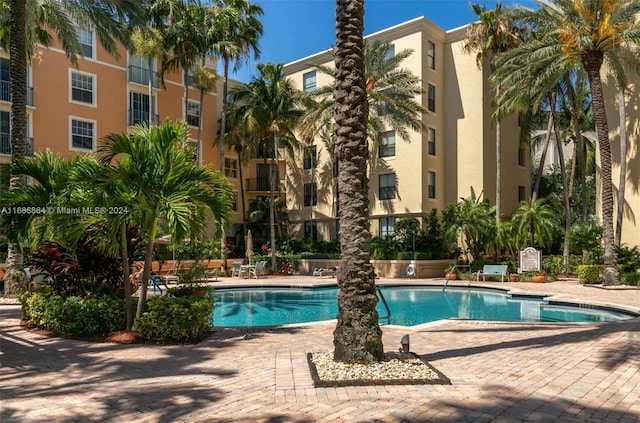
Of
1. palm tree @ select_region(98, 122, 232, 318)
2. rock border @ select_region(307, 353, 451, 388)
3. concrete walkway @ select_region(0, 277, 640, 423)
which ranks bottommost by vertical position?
concrete walkway @ select_region(0, 277, 640, 423)

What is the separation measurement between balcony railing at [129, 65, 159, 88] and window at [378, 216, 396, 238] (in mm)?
16476

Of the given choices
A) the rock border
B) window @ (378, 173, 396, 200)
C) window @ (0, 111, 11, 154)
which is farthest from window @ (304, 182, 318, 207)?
the rock border

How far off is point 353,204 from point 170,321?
401cm

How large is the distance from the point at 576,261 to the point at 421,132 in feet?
35.0

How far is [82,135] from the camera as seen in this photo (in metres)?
29.5

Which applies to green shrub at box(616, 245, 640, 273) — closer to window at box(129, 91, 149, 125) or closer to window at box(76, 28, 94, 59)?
window at box(129, 91, 149, 125)

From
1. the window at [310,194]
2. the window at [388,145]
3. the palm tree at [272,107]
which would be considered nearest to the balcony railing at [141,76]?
the palm tree at [272,107]

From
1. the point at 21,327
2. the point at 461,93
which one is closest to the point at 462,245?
the point at 461,93

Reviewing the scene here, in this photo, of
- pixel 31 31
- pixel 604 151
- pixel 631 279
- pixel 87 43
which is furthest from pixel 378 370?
pixel 87 43

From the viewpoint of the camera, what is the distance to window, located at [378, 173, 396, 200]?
3166 cm

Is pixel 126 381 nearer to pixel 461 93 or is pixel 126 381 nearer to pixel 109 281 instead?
pixel 109 281

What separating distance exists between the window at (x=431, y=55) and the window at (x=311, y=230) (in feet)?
42.3

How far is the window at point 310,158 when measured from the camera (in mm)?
35406

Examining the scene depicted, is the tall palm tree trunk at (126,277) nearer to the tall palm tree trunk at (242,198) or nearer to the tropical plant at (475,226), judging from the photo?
the tropical plant at (475,226)
